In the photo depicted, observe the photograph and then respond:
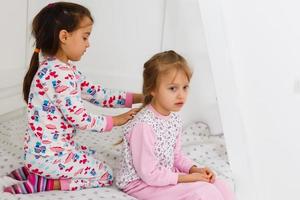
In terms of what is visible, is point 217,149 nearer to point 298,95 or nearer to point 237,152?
point 237,152

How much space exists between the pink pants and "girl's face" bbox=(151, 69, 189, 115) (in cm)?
26

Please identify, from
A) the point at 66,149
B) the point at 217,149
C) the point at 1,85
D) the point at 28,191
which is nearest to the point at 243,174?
the point at 217,149

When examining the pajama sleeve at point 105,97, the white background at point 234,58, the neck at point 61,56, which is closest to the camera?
the neck at point 61,56

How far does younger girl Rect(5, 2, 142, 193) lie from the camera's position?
1.51 m

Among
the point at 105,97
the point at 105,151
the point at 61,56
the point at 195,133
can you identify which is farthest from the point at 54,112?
the point at 195,133

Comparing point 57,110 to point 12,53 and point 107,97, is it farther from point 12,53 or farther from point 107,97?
point 12,53

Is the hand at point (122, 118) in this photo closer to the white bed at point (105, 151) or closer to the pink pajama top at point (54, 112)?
the pink pajama top at point (54, 112)

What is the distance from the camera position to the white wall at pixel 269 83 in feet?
7.47

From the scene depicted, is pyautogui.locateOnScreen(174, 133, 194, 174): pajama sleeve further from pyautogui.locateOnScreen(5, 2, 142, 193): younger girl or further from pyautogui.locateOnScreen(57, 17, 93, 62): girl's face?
Result: pyautogui.locateOnScreen(57, 17, 93, 62): girl's face

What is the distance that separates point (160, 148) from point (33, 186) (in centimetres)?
44

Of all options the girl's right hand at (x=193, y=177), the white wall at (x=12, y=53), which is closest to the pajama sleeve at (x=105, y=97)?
the girl's right hand at (x=193, y=177)

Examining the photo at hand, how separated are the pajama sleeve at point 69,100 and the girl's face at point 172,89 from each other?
23 cm

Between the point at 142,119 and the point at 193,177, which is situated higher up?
the point at 142,119

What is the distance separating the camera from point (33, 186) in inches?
60.6
